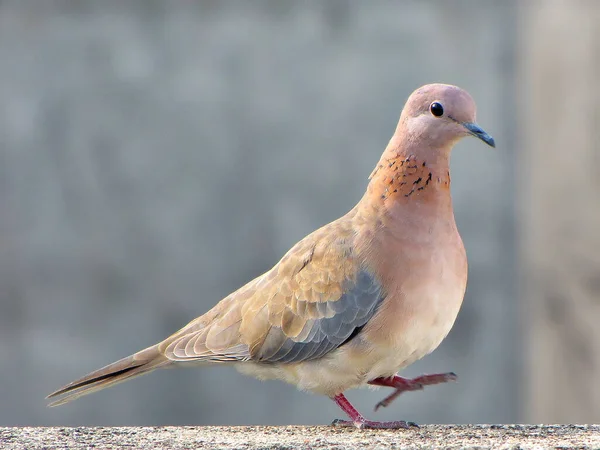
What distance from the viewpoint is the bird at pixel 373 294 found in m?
3.34

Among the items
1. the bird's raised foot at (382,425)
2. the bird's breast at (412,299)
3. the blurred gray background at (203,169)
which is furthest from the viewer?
the blurred gray background at (203,169)

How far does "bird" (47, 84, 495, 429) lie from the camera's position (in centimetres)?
334

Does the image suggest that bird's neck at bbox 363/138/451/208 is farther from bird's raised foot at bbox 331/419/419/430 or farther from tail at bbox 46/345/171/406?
tail at bbox 46/345/171/406

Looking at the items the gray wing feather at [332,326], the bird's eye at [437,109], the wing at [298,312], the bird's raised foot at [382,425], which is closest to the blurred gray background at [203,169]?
the wing at [298,312]

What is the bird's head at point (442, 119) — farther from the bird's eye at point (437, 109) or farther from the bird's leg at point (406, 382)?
the bird's leg at point (406, 382)

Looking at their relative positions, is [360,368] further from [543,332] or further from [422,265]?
[543,332]

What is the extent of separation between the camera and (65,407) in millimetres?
6785

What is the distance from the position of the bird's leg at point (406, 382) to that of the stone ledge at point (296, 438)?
251mm

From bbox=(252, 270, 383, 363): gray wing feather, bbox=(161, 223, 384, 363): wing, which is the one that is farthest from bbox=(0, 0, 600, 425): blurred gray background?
bbox=(252, 270, 383, 363): gray wing feather

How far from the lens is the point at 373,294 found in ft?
11.1

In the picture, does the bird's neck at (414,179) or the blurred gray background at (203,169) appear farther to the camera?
the blurred gray background at (203,169)

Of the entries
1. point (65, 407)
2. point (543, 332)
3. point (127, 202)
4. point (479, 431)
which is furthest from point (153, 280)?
point (479, 431)

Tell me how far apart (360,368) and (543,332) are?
3.79 meters

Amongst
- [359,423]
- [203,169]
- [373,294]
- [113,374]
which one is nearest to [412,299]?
[373,294]
